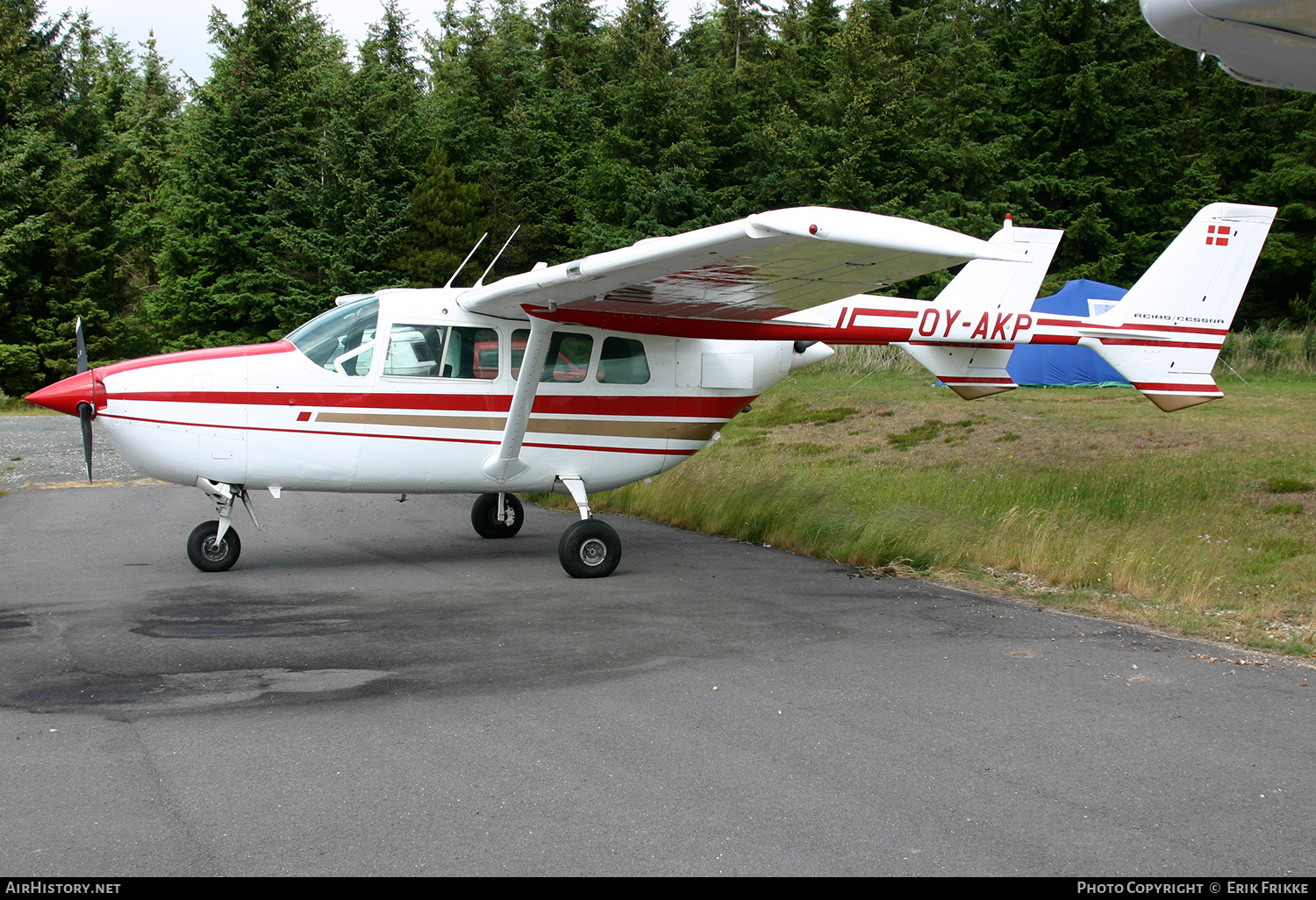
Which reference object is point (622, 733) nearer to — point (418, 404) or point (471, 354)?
point (418, 404)

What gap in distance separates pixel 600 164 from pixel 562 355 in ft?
125

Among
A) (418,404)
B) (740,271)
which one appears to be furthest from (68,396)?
(740,271)

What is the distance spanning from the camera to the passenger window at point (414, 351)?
9.45m

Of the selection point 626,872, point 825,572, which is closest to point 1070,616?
point 825,572

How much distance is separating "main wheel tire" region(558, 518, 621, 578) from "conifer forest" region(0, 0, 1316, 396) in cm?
3178

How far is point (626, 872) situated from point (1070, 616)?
5.19m

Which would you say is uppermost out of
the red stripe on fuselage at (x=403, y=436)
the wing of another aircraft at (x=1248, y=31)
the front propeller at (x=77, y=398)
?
the wing of another aircraft at (x=1248, y=31)

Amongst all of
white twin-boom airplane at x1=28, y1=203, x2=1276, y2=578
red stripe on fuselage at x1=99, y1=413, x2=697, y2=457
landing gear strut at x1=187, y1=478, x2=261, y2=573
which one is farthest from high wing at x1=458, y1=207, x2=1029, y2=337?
landing gear strut at x1=187, y1=478, x2=261, y2=573

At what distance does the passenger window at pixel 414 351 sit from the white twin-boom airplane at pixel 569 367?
0.02m

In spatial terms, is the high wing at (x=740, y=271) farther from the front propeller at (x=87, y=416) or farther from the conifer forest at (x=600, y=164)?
the conifer forest at (x=600, y=164)

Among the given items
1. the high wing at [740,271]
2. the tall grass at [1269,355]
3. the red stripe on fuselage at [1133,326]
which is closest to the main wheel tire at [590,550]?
the high wing at [740,271]
